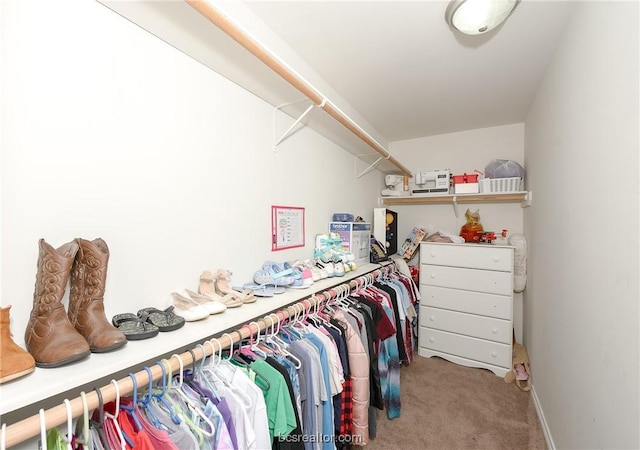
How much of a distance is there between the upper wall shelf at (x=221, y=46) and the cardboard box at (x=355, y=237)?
2.49 ft

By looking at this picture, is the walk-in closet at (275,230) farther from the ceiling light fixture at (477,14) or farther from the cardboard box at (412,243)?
the cardboard box at (412,243)

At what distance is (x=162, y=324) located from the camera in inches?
34.0

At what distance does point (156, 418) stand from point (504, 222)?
10.2ft

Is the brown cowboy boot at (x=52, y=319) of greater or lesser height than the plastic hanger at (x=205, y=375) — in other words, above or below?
above

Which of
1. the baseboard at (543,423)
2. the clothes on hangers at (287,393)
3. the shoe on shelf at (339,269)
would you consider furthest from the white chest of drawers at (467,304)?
the shoe on shelf at (339,269)

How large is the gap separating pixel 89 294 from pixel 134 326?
161 millimetres

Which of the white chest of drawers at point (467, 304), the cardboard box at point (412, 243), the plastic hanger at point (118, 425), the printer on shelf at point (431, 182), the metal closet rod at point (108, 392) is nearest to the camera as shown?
the metal closet rod at point (108, 392)

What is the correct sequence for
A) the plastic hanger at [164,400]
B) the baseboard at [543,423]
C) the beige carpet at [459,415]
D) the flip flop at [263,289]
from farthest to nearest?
the beige carpet at [459,415]
the baseboard at [543,423]
the flip flop at [263,289]
the plastic hanger at [164,400]

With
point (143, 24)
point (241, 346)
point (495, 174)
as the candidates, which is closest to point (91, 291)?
point (241, 346)

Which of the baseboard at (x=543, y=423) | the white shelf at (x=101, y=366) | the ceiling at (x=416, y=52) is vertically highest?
the ceiling at (x=416, y=52)

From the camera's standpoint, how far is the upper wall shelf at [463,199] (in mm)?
2338

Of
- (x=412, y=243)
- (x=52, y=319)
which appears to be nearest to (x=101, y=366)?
(x=52, y=319)

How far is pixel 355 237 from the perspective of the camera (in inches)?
83.9

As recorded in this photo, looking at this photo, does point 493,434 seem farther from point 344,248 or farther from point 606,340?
point 344,248
